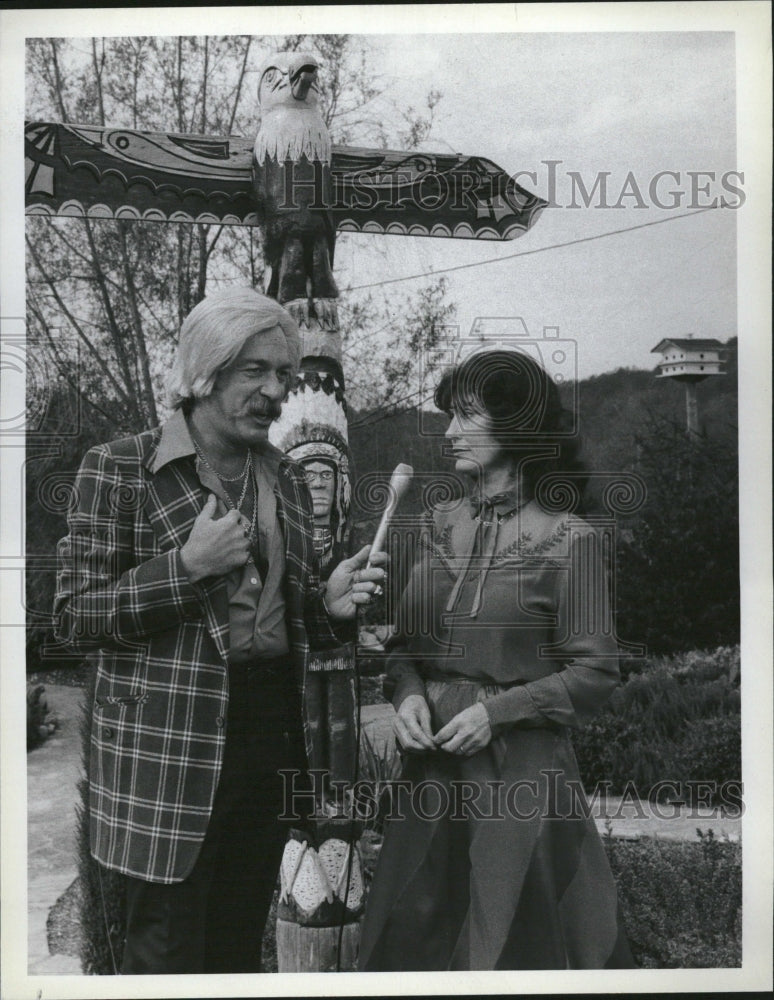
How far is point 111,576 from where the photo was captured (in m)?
4.33

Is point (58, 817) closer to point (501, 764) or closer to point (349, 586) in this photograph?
point (349, 586)

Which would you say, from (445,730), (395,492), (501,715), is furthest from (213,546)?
(501,715)

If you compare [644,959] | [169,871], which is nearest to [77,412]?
[169,871]

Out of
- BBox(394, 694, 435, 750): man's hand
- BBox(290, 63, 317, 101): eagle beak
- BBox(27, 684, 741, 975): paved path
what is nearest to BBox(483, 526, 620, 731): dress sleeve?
BBox(394, 694, 435, 750): man's hand

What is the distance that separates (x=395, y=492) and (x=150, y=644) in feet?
3.51

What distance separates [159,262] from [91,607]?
4.39ft

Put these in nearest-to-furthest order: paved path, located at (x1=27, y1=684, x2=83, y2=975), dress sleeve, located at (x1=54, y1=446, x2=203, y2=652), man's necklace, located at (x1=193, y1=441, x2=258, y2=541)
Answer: dress sleeve, located at (x1=54, y1=446, x2=203, y2=652) → man's necklace, located at (x1=193, y1=441, x2=258, y2=541) → paved path, located at (x1=27, y1=684, x2=83, y2=975)

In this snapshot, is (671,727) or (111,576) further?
(671,727)

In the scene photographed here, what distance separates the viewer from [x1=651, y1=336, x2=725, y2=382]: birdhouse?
4.69 metres

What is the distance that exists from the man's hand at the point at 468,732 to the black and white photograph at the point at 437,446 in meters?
0.02

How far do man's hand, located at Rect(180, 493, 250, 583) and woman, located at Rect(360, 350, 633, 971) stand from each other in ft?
2.27

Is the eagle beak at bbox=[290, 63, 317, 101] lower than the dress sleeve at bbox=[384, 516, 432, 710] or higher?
higher

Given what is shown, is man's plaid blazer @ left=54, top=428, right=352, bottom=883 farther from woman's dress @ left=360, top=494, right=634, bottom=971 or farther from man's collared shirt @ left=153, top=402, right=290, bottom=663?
woman's dress @ left=360, top=494, right=634, bottom=971

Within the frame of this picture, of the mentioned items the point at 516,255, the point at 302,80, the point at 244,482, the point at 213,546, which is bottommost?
the point at 213,546
